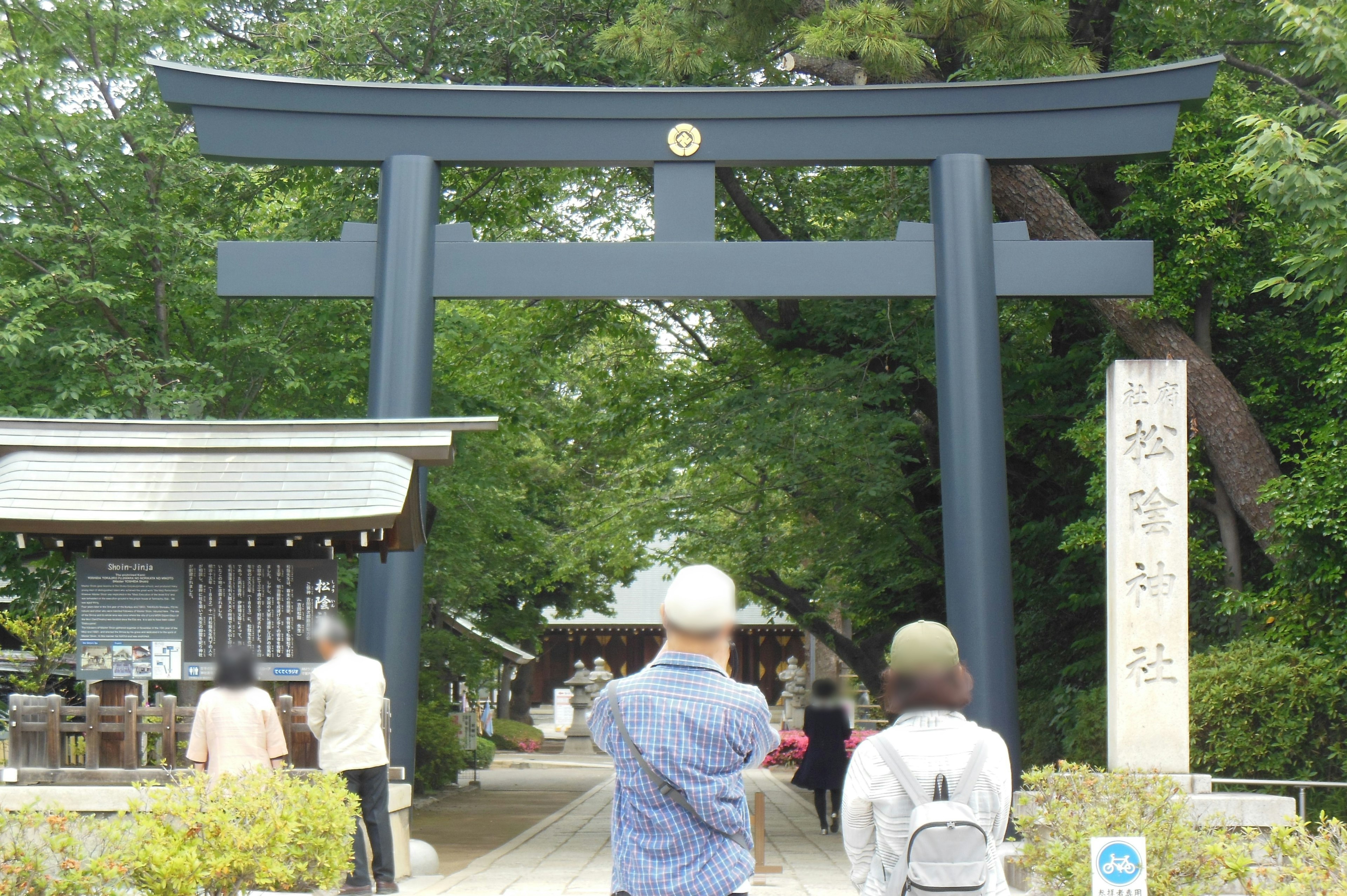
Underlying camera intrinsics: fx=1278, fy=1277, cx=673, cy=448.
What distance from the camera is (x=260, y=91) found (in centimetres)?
1050

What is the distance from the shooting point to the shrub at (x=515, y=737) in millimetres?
34906

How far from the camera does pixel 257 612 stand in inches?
372

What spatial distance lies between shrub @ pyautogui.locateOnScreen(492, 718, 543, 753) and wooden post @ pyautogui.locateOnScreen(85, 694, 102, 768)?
26.4 meters

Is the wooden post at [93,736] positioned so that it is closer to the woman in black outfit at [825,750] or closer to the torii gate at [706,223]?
the torii gate at [706,223]

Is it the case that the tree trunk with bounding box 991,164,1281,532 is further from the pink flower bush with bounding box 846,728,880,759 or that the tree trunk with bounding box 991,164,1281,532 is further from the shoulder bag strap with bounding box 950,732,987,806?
the shoulder bag strap with bounding box 950,732,987,806

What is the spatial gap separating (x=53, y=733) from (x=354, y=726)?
8.07 ft

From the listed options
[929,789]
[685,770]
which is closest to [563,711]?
[929,789]

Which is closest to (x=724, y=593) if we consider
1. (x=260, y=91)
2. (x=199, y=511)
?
(x=199, y=511)

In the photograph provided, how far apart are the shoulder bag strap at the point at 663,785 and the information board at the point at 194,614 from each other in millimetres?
6582

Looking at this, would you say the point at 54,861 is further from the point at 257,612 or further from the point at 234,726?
the point at 257,612

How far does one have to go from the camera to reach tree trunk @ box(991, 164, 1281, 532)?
1138 cm

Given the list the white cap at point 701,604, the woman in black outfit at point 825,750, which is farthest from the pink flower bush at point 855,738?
the white cap at point 701,604

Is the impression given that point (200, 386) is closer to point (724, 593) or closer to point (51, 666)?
point (51, 666)

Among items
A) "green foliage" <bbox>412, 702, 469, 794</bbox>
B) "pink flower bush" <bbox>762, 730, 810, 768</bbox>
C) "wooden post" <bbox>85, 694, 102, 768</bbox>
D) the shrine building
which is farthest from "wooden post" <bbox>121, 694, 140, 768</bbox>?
the shrine building
